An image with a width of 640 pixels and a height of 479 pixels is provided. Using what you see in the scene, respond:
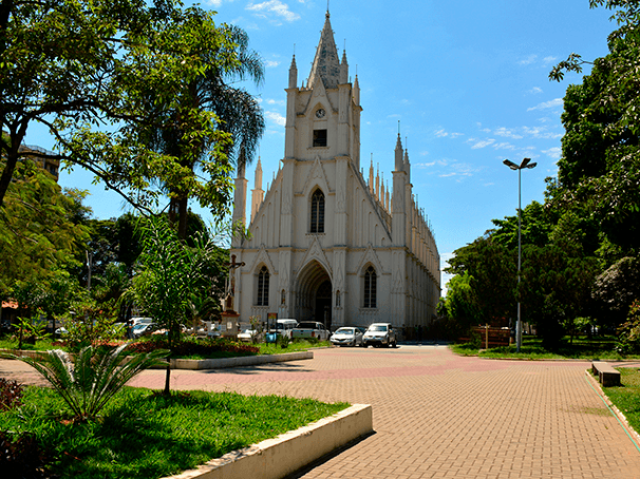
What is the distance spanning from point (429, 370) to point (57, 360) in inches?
532

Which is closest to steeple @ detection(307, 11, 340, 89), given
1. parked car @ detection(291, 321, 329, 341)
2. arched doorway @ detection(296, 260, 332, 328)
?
arched doorway @ detection(296, 260, 332, 328)

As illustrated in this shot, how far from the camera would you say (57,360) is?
5852 mm

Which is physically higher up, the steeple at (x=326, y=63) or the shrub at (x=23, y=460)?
the steeple at (x=326, y=63)

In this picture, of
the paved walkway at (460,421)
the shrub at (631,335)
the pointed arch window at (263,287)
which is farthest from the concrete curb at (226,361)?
the pointed arch window at (263,287)

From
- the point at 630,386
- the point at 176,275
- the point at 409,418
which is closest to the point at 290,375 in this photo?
the point at 409,418

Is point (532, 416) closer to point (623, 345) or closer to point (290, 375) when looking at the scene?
point (623, 345)

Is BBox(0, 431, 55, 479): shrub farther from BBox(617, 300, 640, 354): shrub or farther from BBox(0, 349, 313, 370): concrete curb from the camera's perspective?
BBox(617, 300, 640, 354): shrub

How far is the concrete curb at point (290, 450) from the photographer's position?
14.4ft

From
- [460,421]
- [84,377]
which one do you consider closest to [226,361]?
[460,421]

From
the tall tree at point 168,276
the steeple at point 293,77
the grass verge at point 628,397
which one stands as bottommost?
the grass verge at point 628,397

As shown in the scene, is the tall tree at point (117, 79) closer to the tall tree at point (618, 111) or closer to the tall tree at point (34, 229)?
the tall tree at point (34, 229)

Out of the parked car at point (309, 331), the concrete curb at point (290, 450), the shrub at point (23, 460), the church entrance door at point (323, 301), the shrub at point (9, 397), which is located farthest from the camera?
the church entrance door at point (323, 301)

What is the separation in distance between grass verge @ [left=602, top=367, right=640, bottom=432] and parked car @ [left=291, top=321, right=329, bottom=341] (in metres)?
21.8

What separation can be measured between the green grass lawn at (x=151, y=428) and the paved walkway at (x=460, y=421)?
3.00 feet
